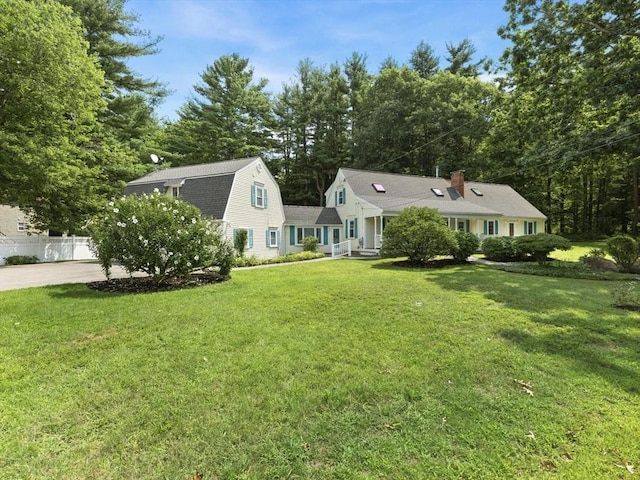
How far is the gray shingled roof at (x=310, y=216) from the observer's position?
23425mm

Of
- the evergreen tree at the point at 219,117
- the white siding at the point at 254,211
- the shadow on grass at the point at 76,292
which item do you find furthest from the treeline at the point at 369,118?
the shadow on grass at the point at 76,292

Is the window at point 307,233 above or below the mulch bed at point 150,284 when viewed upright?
above

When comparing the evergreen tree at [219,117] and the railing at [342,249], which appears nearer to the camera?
the railing at [342,249]

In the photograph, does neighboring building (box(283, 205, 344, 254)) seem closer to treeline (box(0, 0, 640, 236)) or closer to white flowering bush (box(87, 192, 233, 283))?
treeline (box(0, 0, 640, 236))

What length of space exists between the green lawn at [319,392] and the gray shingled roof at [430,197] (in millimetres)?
16170

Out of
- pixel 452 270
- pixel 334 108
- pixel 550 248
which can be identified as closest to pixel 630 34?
pixel 550 248

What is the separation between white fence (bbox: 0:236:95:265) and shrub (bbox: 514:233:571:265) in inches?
776

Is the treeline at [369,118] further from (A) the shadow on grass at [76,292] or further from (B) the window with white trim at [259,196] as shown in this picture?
(A) the shadow on grass at [76,292]

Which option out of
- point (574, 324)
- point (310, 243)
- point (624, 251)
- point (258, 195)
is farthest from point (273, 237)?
point (574, 324)

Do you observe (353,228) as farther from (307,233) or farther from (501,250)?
(501,250)

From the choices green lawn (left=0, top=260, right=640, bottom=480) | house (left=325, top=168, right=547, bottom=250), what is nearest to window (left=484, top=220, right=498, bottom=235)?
house (left=325, top=168, right=547, bottom=250)

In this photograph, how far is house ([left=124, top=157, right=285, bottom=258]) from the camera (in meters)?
17.8

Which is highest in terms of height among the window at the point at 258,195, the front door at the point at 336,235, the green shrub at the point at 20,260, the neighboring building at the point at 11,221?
the window at the point at 258,195

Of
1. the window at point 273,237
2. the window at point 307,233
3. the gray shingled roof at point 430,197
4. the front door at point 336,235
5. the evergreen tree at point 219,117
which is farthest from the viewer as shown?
the evergreen tree at point 219,117
